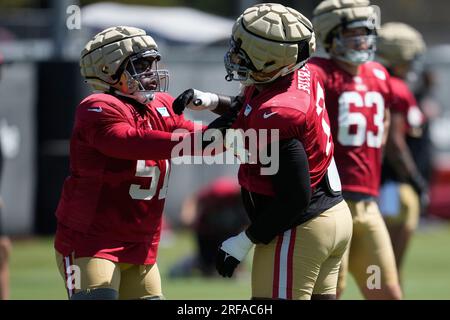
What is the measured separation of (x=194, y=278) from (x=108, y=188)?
5597 mm

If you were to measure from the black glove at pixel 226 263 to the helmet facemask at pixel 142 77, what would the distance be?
956 millimetres

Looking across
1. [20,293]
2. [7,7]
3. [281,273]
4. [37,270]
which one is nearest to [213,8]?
[7,7]

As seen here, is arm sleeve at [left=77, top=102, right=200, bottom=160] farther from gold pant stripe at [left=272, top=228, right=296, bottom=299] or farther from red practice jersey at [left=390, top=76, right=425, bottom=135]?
red practice jersey at [left=390, top=76, right=425, bottom=135]

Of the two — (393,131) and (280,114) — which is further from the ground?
(280,114)

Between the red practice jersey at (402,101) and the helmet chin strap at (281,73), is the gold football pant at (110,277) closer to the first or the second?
the helmet chin strap at (281,73)

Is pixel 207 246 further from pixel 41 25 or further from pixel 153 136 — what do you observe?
pixel 41 25

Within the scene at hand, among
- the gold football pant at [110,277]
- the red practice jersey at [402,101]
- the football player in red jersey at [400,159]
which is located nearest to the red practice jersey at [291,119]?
the gold football pant at [110,277]

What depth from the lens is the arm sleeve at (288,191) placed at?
5328 mm

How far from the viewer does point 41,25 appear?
768 inches

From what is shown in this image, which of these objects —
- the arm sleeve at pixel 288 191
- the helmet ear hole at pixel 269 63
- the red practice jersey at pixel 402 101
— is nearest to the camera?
the arm sleeve at pixel 288 191

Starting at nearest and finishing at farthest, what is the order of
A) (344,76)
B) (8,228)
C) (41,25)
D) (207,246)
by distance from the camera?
(344,76) < (207,246) < (8,228) < (41,25)

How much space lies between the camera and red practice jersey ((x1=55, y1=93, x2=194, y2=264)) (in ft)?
18.8

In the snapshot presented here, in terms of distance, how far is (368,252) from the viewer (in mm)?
6965
